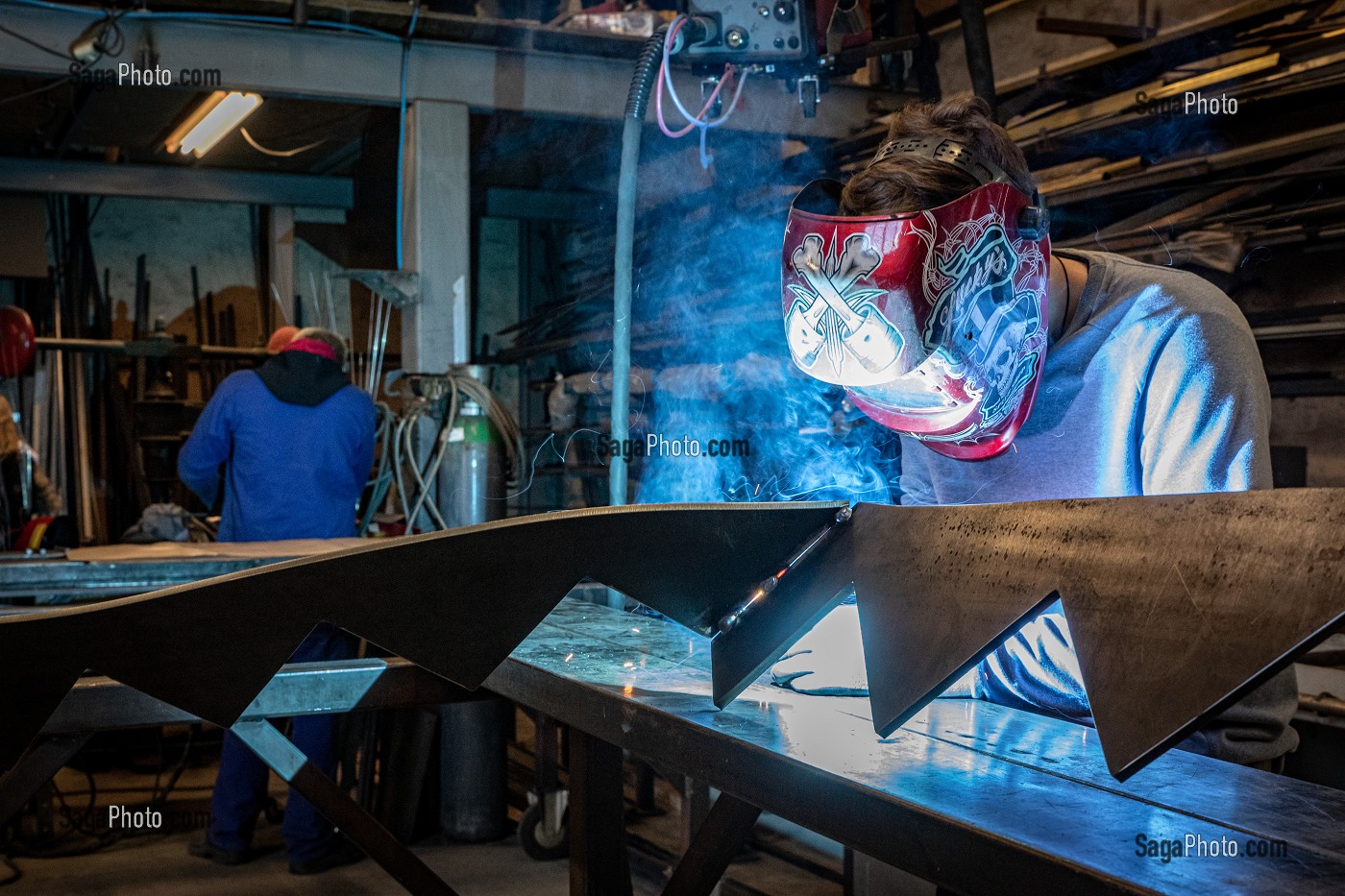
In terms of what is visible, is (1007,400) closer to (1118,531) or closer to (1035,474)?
(1035,474)

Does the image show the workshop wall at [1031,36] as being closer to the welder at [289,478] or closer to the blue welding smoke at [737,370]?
the blue welding smoke at [737,370]

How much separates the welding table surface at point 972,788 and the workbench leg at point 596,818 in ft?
0.93

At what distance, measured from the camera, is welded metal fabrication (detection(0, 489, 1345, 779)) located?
85 cm

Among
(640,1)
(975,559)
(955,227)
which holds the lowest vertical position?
(975,559)

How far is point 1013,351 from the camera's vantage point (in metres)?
1.43

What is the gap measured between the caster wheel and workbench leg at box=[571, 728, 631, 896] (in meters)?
1.94

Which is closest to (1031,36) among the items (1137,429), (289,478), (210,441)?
(289,478)

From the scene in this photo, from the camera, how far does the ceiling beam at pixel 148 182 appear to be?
294 inches

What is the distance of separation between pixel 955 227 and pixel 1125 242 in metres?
2.55

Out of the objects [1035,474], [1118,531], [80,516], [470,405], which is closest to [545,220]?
[80,516]

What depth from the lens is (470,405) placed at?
14.0 ft

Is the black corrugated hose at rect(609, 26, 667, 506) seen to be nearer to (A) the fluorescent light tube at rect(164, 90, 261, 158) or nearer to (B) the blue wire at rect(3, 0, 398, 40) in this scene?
(B) the blue wire at rect(3, 0, 398, 40)

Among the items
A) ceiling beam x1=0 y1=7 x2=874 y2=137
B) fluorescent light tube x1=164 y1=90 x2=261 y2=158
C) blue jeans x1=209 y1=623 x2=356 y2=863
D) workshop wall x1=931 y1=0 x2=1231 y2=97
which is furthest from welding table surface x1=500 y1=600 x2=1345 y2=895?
fluorescent light tube x1=164 y1=90 x2=261 y2=158

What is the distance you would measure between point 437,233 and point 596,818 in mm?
3348
